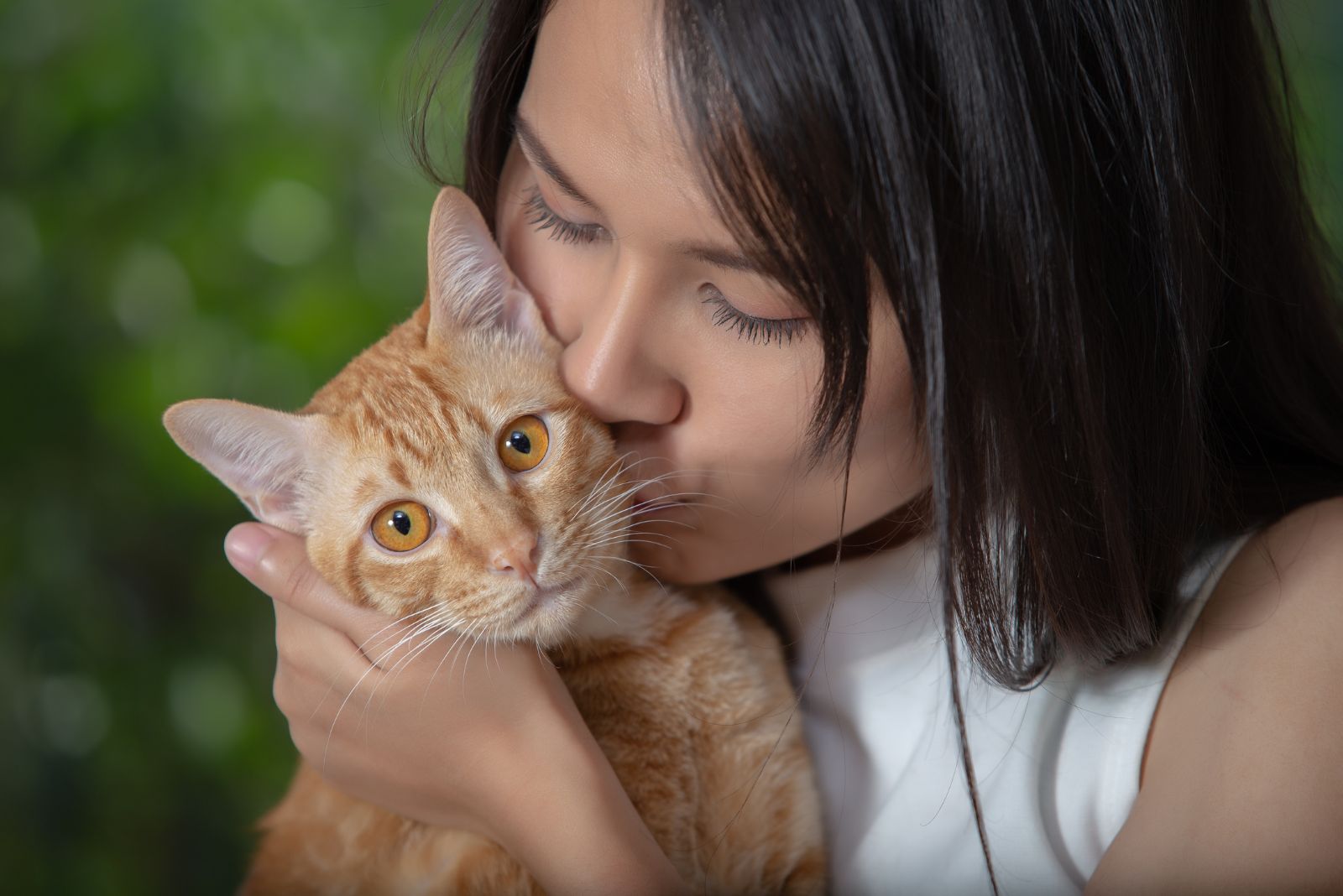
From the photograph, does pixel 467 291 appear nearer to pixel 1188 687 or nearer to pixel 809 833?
pixel 809 833

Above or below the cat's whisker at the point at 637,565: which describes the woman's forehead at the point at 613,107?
above

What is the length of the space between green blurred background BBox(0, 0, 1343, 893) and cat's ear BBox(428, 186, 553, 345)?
45 cm

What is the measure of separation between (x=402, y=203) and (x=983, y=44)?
4.61 feet

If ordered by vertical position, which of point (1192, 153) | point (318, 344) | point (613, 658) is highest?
point (318, 344)

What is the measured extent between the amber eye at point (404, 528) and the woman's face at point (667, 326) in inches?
9.2

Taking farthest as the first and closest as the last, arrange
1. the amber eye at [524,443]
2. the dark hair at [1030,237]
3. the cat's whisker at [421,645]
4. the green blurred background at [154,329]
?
the green blurred background at [154,329] < the amber eye at [524,443] < the cat's whisker at [421,645] < the dark hair at [1030,237]

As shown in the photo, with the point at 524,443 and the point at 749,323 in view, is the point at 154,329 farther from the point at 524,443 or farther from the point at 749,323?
the point at 749,323

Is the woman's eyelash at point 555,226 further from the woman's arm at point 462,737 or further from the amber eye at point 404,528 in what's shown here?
the woman's arm at point 462,737

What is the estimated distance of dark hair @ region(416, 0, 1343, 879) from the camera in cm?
85

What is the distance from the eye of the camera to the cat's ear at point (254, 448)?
3.61ft

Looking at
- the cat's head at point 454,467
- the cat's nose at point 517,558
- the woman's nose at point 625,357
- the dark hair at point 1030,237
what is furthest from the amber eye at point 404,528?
the dark hair at point 1030,237

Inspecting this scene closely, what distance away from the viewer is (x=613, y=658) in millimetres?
1281

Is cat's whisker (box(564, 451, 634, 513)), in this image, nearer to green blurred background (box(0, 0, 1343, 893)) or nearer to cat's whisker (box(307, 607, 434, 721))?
cat's whisker (box(307, 607, 434, 721))

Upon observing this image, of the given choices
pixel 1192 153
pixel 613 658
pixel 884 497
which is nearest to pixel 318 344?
pixel 613 658
